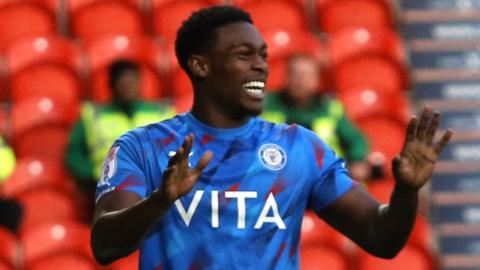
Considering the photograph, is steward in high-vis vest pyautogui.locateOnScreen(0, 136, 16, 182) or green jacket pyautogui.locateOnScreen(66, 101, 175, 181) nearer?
steward in high-vis vest pyautogui.locateOnScreen(0, 136, 16, 182)

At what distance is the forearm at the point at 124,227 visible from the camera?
11.4 feet

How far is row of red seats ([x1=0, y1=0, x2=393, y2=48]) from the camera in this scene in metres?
8.63

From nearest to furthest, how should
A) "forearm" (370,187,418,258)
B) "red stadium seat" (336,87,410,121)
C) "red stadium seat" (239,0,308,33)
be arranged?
"forearm" (370,187,418,258), "red stadium seat" (336,87,410,121), "red stadium seat" (239,0,308,33)

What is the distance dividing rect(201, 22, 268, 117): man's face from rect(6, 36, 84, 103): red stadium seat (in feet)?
14.0

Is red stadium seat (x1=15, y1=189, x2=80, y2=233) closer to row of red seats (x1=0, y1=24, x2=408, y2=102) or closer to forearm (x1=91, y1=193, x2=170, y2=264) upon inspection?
row of red seats (x1=0, y1=24, x2=408, y2=102)

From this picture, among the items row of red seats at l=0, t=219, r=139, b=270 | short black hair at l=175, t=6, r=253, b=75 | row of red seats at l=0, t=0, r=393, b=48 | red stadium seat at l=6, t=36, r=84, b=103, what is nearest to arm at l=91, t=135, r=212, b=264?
short black hair at l=175, t=6, r=253, b=75

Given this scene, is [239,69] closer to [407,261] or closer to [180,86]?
[407,261]

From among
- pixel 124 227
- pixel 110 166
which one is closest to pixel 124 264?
pixel 110 166

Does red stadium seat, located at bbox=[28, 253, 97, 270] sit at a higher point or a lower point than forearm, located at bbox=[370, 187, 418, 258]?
lower

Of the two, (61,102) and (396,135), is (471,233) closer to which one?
(396,135)

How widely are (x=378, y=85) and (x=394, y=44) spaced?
13.1 inches

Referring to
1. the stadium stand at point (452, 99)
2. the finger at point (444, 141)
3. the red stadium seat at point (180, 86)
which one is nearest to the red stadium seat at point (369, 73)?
the stadium stand at point (452, 99)

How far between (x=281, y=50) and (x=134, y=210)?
4826mm

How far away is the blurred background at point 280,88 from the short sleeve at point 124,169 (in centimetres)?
277
